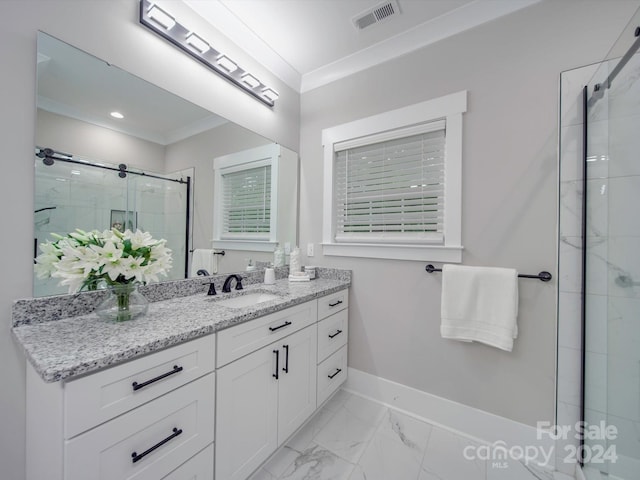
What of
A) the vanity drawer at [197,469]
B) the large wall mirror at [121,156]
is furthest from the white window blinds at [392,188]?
the vanity drawer at [197,469]

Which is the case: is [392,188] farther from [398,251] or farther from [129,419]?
[129,419]

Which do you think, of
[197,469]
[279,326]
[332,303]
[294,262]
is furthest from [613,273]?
[197,469]

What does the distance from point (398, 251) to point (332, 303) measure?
1.96ft

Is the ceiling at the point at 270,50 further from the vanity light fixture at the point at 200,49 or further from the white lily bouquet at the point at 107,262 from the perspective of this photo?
the white lily bouquet at the point at 107,262

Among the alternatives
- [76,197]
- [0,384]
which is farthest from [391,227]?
[0,384]

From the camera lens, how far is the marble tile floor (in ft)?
4.46

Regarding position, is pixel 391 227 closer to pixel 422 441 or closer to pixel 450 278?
pixel 450 278

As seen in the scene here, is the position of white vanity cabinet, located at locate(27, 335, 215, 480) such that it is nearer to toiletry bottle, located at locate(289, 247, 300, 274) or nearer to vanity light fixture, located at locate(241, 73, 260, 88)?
toiletry bottle, located at locate(289, 247, 300, 274)

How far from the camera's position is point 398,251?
73.3 inches

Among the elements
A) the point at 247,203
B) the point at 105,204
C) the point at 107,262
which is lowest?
the point at 107,262

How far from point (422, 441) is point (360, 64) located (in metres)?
2.66

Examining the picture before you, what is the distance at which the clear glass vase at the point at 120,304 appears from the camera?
1005 mm

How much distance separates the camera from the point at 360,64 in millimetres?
2035

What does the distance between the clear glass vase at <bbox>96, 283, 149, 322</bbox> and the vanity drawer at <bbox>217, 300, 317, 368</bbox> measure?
1.20 feet
